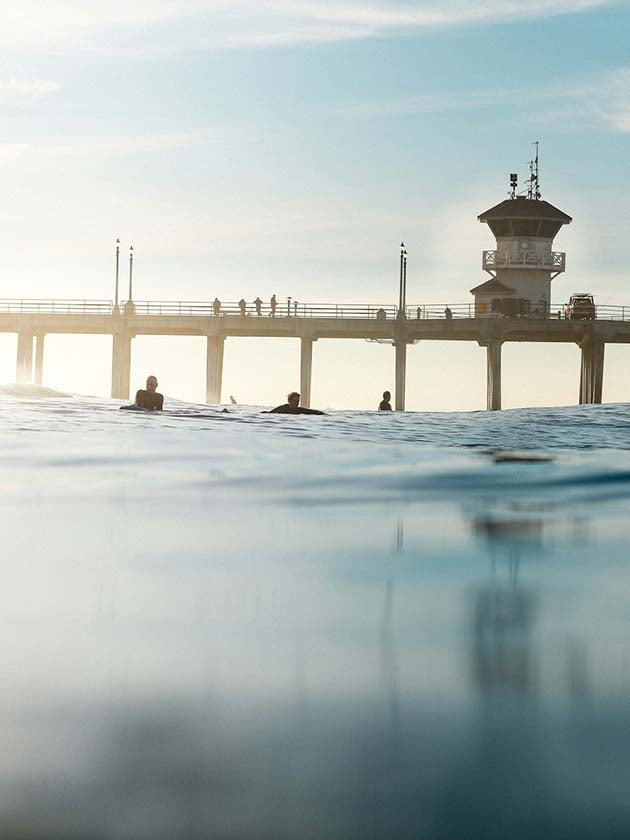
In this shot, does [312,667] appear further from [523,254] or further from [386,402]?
[523,254]

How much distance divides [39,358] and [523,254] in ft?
91.1

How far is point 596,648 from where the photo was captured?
355 cm

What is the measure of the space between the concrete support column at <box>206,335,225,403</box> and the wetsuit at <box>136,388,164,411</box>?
125 feet

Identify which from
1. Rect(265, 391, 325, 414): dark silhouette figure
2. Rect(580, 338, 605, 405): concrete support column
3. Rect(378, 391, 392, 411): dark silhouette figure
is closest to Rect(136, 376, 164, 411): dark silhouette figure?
Rect(265, 391, 325, 414): dark silhouette figure

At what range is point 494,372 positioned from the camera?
60344 mm

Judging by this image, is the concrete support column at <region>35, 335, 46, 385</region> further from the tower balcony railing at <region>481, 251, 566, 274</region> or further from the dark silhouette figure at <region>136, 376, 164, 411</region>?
the dark silhouette figure at <region>136, 376, 164, 411</region>

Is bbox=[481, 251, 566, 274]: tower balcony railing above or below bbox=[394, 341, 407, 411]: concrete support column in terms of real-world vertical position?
above

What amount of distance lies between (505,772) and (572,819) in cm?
26

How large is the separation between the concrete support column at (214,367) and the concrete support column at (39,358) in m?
9.83

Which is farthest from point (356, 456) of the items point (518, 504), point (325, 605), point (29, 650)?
point (29, 650)

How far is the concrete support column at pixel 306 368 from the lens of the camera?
194 feet

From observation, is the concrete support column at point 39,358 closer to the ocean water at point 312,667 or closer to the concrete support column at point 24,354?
the concrete support column at point 24,354

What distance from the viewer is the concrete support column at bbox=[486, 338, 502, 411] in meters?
59.7

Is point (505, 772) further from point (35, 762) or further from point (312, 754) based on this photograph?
point (35, 762)
